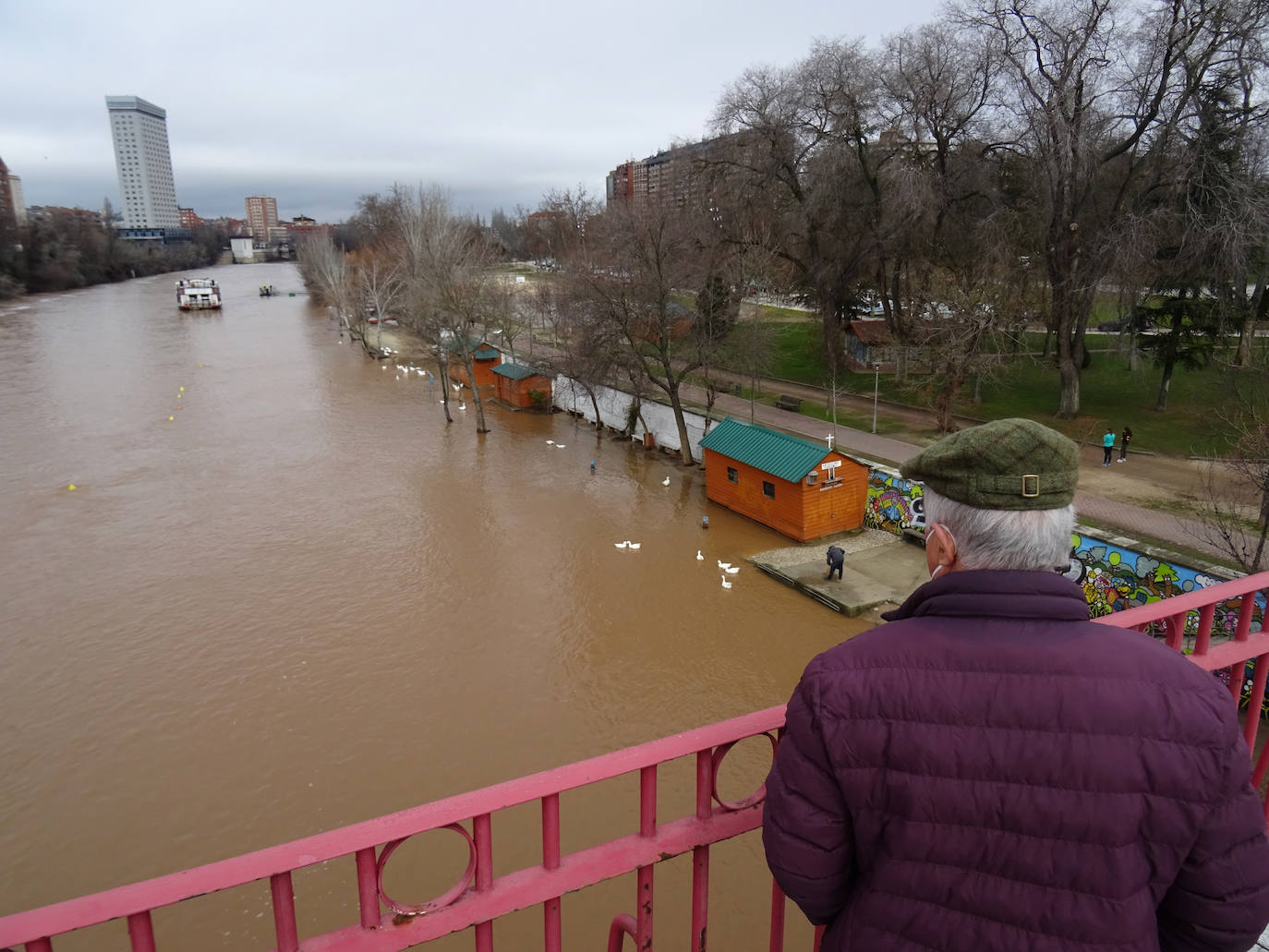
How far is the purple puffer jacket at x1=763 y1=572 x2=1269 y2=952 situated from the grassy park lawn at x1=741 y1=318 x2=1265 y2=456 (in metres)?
20.3

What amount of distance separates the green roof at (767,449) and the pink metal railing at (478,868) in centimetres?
1545

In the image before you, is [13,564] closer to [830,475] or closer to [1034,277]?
[830,475]

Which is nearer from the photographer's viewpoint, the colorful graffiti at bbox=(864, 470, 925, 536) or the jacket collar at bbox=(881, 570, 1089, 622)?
the jacket collar at bbox=(881, 570, 1089, 622)

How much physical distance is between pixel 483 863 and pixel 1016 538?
56.1 inches

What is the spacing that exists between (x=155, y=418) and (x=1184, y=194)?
34.2 m

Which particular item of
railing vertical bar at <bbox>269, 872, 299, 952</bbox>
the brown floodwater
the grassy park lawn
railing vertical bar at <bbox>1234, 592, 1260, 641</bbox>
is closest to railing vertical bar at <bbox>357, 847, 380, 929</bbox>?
railing vertical bar at <bbox>269, 872, 299, 952</bbox>

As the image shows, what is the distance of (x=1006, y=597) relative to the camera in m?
1.57

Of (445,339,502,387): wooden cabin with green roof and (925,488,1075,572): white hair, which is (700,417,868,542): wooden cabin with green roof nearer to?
(925,488,1075,572): white hair

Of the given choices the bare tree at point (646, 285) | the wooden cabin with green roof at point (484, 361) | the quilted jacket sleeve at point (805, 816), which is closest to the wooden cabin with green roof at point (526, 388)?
the wooden cabin with green roof at point (484, 361)

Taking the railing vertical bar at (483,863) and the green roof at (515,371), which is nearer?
the railing vertical bar at (483,863)

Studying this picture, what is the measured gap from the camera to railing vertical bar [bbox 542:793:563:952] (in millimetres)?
1915

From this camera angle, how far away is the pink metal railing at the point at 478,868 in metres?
1.60

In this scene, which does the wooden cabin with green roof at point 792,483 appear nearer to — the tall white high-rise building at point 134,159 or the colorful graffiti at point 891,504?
the colorful graffiti at point 891,504

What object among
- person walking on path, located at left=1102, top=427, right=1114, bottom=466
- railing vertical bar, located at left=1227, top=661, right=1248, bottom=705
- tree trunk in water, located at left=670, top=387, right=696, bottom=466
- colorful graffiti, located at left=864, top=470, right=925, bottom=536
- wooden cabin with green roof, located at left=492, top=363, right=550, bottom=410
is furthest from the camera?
wooden cabin with green roof, located at left=492, top=363, right=550, bottom=410
